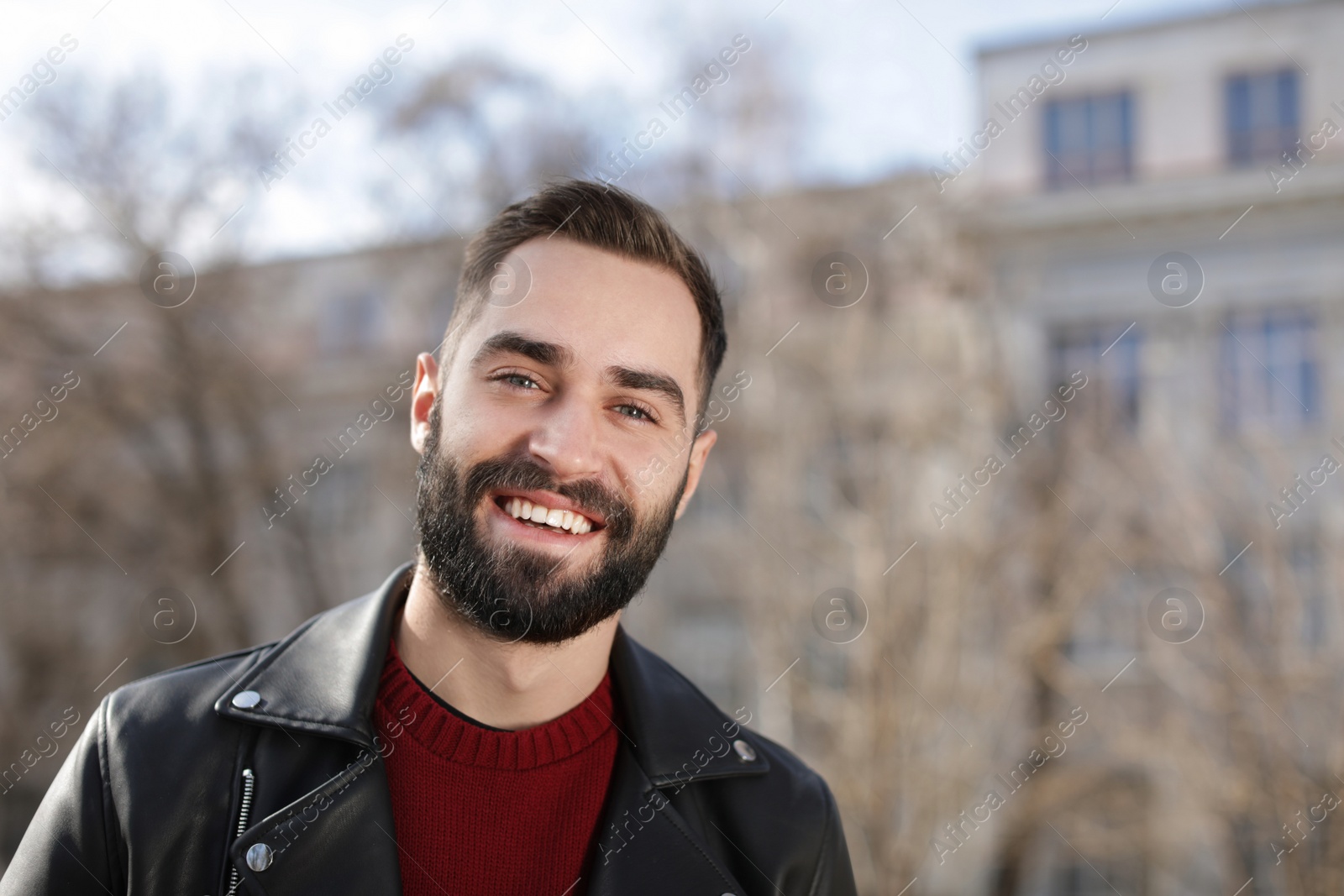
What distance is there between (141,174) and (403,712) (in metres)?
13.0

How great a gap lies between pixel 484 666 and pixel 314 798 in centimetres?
41

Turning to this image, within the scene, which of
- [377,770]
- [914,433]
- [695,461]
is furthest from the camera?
[914,433]

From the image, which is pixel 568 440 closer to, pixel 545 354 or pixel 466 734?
pixel 545 354

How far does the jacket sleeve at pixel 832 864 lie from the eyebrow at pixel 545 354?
1039 millimetres

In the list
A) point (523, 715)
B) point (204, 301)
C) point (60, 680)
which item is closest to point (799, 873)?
point (523, 715)

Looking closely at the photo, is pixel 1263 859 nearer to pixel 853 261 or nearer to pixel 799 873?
pixel 853 261

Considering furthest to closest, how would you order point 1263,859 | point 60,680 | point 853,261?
point 60,680 → point 853,261 → point 1263,859

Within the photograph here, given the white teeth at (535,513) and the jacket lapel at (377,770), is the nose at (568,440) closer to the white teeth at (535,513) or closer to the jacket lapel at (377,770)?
the white teeth at (535,513)

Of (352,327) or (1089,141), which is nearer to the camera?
(1089,141)

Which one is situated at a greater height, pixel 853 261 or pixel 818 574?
pixel 853 261

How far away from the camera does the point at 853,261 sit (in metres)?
12.4

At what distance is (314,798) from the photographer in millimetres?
2057

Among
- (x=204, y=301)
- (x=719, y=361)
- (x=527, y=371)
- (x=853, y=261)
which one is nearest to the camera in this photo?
(x=527, y=371)

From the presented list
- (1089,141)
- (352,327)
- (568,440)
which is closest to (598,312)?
(568,440)
